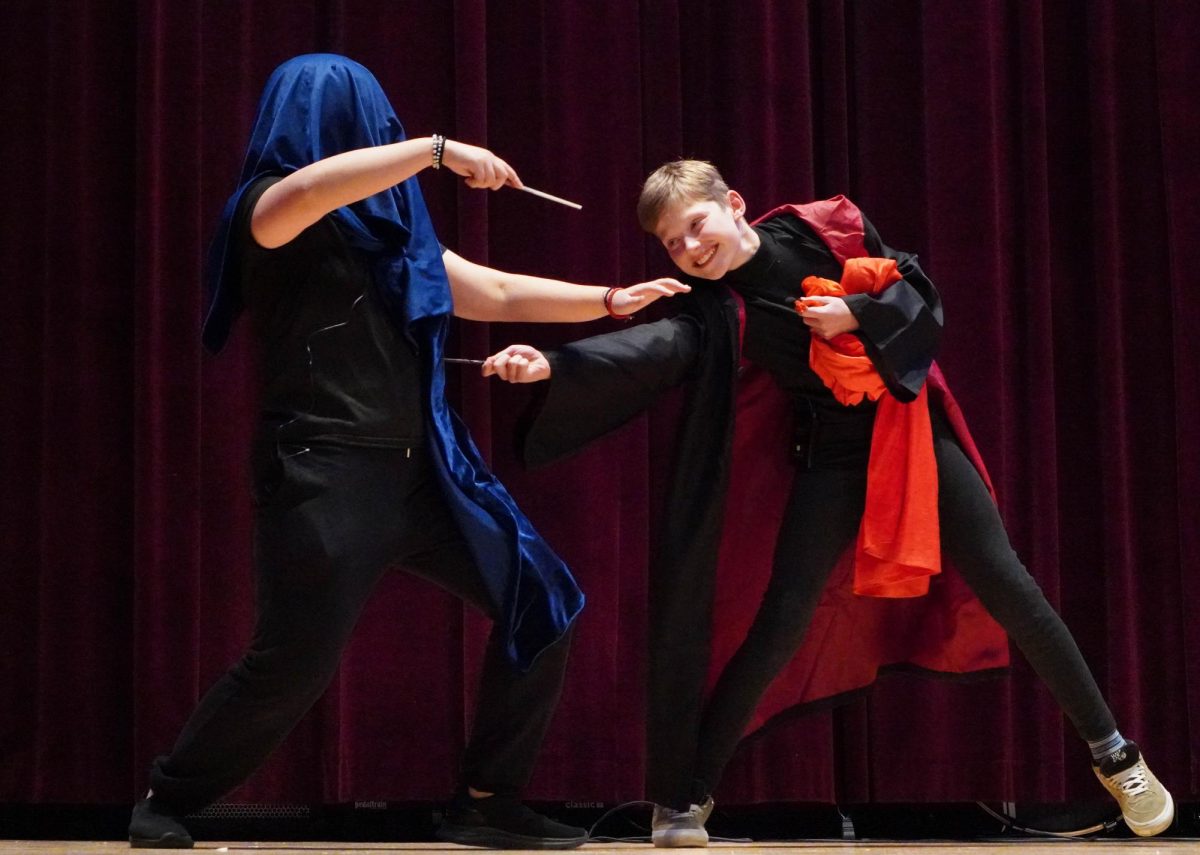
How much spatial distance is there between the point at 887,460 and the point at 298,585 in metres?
1.15

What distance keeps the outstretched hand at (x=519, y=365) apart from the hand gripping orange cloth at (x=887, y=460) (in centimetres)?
53

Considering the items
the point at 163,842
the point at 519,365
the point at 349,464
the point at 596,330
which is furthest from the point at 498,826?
the point at 596,330

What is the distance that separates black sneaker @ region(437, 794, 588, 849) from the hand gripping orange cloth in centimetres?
81

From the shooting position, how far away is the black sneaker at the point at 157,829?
2.21 metres

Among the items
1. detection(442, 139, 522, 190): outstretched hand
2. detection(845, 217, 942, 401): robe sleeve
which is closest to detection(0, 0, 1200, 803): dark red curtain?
detection(845, 217, 942, 401): robe sleeve

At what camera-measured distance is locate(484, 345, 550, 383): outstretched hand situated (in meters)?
2.29

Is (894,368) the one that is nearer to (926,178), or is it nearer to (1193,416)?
(926,178)

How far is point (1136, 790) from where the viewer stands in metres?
2.56

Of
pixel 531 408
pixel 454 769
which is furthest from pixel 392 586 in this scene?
pixel 531 408

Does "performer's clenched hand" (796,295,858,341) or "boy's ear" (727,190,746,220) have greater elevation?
"boy's ear" (727,190,746,220)

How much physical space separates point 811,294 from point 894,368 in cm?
22

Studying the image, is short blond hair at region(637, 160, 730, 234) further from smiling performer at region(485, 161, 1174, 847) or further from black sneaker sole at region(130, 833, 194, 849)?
black sneaker sole at region(130, 833, 194, 849)

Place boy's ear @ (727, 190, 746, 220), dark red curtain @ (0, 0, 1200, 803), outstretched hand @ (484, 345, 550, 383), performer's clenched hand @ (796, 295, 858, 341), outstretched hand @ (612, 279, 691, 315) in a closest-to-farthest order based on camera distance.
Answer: outstretched hand @ (484, 345, 550, 383) < outstretched hand @ (612, 279, 691, 315) < performer's clenched hand @ (796, 295, 858, 341) < boy's ear @ (727, 190, 746, 220) < dark red curtain @ (0, 0, 1200, 803)

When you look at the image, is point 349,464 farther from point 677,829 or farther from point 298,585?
point 677,829
